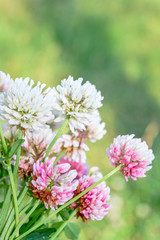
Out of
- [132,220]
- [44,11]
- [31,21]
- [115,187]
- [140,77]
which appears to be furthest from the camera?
[44,11]

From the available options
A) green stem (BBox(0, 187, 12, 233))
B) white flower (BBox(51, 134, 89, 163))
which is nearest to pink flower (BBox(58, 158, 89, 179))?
white flower (BBox(51, 134, 89, 163))

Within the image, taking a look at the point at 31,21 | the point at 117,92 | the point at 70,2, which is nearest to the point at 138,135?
the point at 117,92

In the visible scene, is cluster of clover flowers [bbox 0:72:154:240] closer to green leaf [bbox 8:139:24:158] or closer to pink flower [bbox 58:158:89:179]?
→ green leaf [bbox 8:139:24:158]

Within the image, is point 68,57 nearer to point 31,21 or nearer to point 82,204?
point 31,21

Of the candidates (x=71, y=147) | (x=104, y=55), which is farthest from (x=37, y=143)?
(x=104, y=55)

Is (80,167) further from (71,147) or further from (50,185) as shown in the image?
(50,185)
